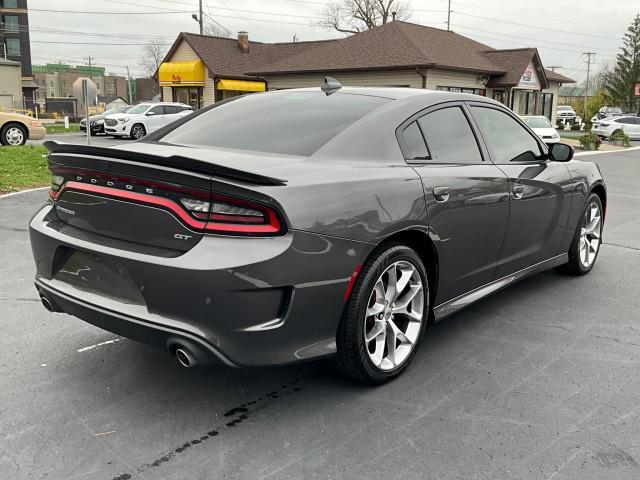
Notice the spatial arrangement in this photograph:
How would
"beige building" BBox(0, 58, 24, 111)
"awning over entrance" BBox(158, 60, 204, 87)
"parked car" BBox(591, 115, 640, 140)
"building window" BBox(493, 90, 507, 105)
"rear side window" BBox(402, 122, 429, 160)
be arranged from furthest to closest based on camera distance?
"beige building" BBox(0, 58, 24, 111), "parked car" BBox(591, 115, 640, 140), "awning over entrance" BBox(158, 60, 204, 87), "building window" BBox(493, 90, 507, 105), "rear side window" BBox(402, 122, 429, 160)

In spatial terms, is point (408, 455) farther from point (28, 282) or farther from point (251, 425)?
point (28, 282)

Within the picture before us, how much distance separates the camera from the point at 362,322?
3.15 meters

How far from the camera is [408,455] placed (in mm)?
2738

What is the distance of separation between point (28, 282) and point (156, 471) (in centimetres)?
323

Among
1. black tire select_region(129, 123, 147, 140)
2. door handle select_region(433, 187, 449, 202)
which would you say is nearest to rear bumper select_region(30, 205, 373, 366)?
door handle select_region(433, 187, 449, 202)

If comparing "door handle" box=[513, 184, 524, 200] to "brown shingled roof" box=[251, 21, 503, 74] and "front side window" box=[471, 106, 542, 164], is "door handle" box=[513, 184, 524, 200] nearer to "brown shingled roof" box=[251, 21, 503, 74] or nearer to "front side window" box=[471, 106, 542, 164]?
"front side window" box=[471, 106, 542, 164]

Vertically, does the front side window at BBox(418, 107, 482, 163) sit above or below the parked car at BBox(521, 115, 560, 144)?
above

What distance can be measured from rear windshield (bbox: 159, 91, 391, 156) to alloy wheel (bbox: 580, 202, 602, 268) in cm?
269

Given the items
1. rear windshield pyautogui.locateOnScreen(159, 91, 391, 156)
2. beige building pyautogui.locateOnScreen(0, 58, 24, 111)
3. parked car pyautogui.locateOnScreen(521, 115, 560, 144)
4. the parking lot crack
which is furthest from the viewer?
beige building pyautogui.locateOnScreen(0, 58, 24, 111)

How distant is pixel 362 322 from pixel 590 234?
11.2 feet

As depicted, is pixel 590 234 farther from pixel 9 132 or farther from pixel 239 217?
pixel 9 132

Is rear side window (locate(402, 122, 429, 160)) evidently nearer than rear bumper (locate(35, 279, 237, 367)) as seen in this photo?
No

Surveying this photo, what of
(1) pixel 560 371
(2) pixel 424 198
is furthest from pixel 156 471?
(1) pixel 560 371

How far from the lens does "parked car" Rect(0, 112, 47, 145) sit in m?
18.9
